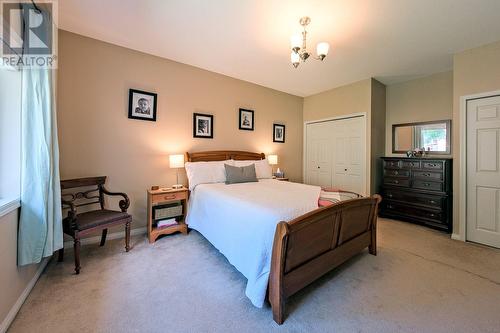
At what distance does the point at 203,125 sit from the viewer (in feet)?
12.0

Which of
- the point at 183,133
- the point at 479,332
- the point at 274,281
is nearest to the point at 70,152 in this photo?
the point at 183,133

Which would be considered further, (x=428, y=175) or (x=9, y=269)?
(x=428, y=175)

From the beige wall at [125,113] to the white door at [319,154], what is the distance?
6.25 ft

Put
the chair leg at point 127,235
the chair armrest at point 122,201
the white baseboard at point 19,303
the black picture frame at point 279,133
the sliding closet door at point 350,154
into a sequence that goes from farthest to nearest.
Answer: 1. the black picture frame at point 279,133
2. the sliding closet door at point 350,154
3. the chair armrest at point 122,201
4. the chair leg at point 127,235
5. the white baseboard at point 19,303

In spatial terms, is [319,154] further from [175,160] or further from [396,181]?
[175,160]

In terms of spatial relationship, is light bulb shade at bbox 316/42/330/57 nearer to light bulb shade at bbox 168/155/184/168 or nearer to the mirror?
light bulb shade at bbox 168/155/184/168

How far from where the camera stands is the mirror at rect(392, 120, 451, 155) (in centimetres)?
367

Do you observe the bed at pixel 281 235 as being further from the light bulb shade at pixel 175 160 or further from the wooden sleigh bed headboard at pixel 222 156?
the wooden sleigh bed headboard at pixel 222 156

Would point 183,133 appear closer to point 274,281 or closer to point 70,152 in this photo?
point 70,152

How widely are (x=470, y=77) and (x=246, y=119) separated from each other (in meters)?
3.46

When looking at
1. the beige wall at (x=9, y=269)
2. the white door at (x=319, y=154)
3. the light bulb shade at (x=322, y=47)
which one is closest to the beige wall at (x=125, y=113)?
the beige wall at (x=9, y=269)

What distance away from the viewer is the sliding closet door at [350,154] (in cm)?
412

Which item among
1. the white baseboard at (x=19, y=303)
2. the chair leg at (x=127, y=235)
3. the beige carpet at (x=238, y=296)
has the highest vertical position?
the chair leg at (x=127, y=235)

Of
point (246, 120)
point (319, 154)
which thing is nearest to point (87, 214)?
point (246, 120)
